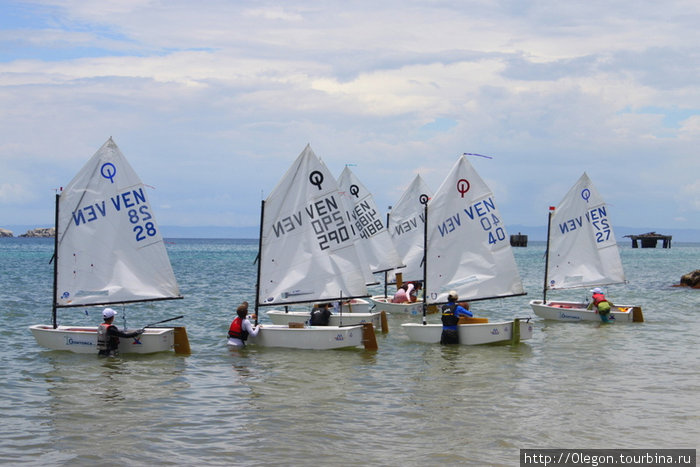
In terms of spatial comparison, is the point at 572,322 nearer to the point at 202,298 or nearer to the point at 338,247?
the point at 338,247

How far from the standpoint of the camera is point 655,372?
2088cm

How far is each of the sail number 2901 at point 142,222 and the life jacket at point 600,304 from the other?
18.5m

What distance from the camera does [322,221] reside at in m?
24.8

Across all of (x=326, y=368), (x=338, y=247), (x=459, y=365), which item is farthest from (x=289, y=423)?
(x=338, y=247)

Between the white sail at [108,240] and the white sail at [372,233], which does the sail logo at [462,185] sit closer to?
the white sail at [108,240]

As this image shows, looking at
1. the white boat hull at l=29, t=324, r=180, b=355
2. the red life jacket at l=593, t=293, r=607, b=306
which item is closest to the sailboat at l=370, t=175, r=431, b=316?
the red life jacket at l=593, t=293, r=607, b=306

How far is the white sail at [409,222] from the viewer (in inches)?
1583

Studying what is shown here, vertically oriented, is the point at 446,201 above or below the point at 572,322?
above

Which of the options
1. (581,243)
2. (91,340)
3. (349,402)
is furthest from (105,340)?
(581,243)

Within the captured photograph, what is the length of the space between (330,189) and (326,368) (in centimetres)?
638

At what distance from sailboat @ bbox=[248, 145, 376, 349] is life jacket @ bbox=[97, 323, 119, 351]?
4.29 metres

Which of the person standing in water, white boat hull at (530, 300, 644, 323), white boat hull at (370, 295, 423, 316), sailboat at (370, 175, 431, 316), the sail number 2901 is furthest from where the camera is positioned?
sailboat at (370, 175, 431, 316)

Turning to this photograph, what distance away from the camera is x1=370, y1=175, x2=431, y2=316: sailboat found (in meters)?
40.0

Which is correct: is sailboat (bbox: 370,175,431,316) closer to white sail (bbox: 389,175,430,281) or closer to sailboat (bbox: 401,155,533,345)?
white sail (bbox: 389,175,430,281)
